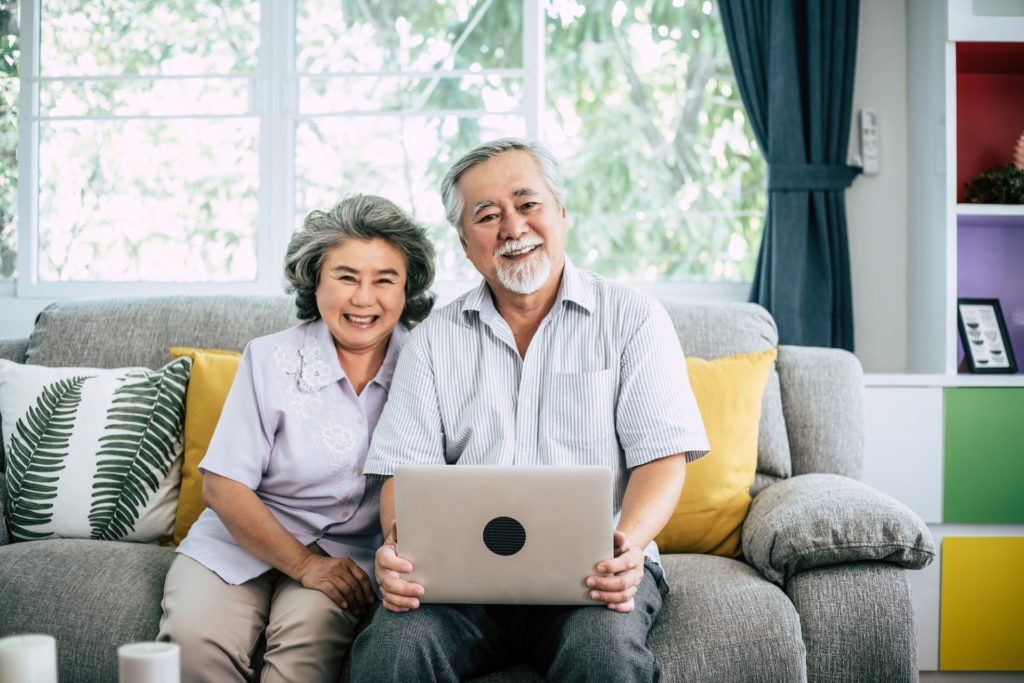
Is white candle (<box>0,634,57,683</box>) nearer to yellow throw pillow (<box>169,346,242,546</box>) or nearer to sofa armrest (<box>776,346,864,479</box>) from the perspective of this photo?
yellow throw pillow (<box>169,346,242,546</box>)

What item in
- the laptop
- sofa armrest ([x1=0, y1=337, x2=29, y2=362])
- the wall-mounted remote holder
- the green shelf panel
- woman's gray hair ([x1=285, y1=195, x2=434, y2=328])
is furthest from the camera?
the wall-mounted remote holder

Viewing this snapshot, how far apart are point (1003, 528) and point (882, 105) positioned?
1378 mm

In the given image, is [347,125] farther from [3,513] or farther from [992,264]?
[992,264]

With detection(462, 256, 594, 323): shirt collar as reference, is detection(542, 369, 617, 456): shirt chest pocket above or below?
below

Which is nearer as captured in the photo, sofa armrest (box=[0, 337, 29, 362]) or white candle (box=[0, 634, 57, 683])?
white candle (box=[0, 634, 57, 683])

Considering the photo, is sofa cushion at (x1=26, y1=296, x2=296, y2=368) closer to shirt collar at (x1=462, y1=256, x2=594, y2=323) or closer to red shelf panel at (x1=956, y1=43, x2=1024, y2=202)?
shirt collar at (x1=462, y1=256, x2=594, y2=323)

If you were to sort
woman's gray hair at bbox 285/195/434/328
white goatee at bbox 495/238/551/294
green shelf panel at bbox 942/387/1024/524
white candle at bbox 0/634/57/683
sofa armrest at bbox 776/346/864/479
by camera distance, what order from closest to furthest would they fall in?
white candle at bbox 0/634/57/683 → white goatee at bbox 495/238/551/294 → woman's gray hair at bbox 285/195/434/328 → sofa armrest at bbox 776/346/864/479 → green shelf panel at bbox 942/387/1024/524

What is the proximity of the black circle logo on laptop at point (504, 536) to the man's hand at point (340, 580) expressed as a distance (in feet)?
1.48

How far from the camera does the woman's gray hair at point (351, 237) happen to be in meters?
1.89

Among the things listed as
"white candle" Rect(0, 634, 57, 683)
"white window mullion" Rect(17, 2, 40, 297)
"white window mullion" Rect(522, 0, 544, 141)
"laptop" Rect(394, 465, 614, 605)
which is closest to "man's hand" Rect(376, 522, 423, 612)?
"laptop" Rect(394, 465, 614, 605)

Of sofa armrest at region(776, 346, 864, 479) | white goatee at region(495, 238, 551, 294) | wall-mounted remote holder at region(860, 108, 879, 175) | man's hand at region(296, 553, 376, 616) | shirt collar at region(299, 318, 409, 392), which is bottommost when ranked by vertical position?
man's hand at region(296, 553, 376, 616)

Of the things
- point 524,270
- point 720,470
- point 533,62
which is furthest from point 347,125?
point 720,470

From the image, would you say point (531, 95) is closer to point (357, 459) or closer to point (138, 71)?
point (138, 71)

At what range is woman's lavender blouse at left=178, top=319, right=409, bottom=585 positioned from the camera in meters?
1.79
